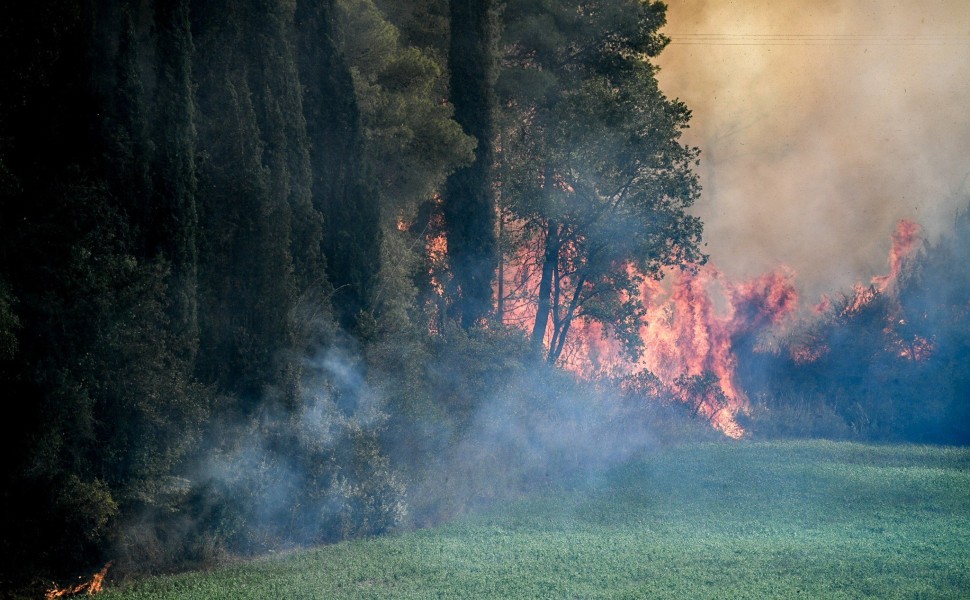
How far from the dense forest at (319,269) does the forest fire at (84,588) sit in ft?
0.48

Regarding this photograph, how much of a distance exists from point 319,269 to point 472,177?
1014 cm

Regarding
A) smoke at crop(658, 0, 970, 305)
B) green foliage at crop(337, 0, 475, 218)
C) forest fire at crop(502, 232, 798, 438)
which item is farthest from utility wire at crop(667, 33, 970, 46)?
green foliage at crop(337, 0, 475, 218)

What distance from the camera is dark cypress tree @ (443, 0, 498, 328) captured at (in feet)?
85.6

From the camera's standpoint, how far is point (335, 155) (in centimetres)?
1816

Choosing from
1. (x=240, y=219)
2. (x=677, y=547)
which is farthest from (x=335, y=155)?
(x=677, y=547)

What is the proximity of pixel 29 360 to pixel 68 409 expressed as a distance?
2.01ft

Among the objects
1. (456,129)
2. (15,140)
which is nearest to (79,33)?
(15,140)

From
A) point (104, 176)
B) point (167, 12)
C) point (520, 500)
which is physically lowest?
point (520, 500)

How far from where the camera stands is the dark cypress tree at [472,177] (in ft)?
85.6

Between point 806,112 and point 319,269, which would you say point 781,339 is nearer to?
point 806,112

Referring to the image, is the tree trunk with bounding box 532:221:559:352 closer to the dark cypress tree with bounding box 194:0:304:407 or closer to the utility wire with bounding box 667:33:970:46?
the utility wire with bounding box 667:33:970:46

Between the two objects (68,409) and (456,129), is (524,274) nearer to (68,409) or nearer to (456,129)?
(456,129)

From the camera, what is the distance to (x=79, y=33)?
11109 millimetres

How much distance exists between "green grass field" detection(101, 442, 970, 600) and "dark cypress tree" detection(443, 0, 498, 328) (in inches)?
244
